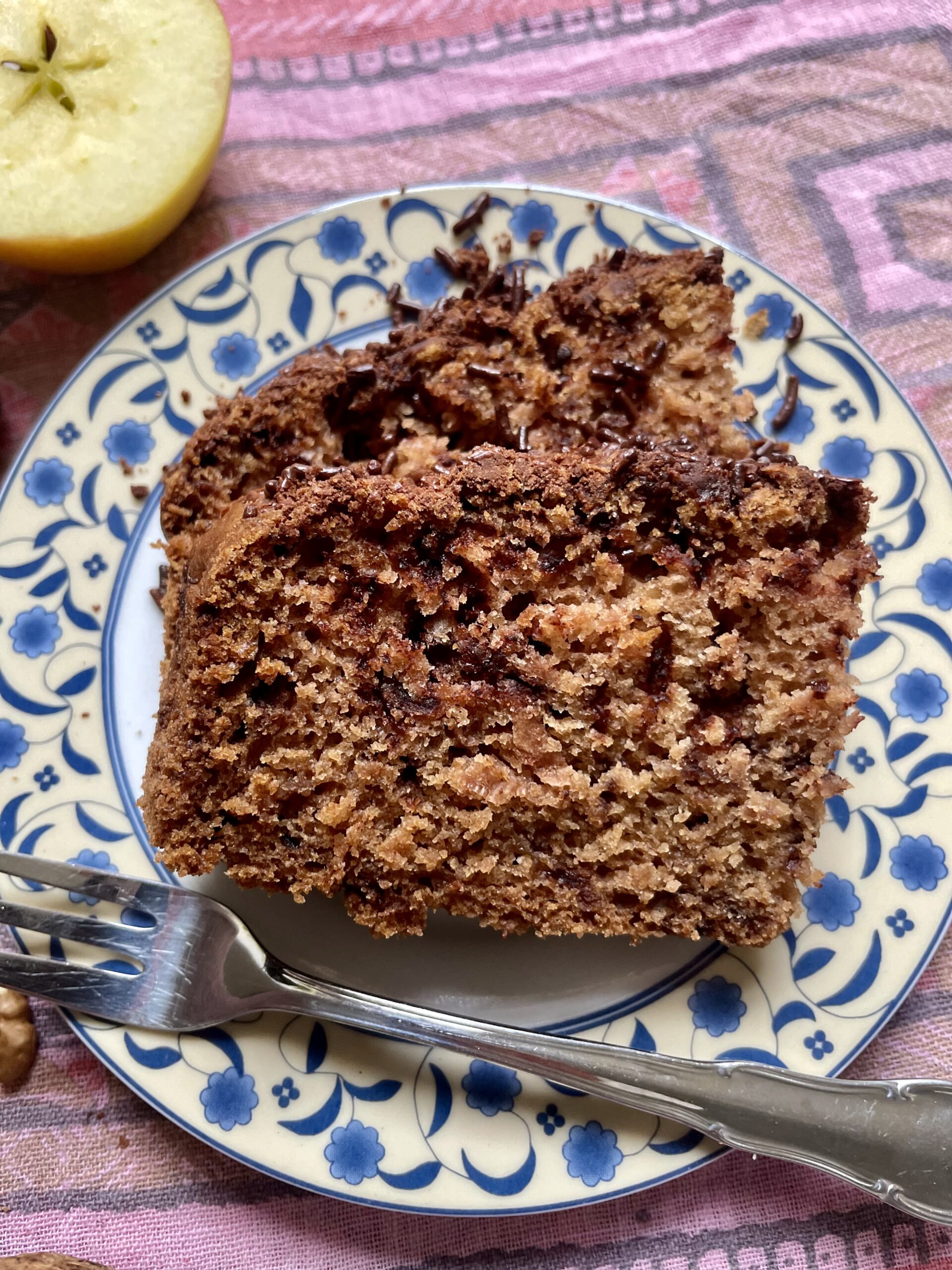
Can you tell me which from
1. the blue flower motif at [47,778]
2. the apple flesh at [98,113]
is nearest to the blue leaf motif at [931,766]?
the blue flower motif at [47,778]

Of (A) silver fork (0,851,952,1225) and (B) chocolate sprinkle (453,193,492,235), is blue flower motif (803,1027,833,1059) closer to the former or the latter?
(A) silver fork (0,851,952,1225)

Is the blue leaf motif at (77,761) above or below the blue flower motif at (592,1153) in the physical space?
above

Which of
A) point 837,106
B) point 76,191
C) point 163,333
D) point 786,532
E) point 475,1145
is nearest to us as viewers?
Result: point 786,532

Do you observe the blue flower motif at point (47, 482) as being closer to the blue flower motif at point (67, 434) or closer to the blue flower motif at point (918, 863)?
the blue flower motif at point (67, 434)

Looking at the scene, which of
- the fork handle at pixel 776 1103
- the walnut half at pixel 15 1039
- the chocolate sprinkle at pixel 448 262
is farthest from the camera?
the chocolate sprinkle at pixel 448 262

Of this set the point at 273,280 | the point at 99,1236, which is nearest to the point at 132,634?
the point at 273,280

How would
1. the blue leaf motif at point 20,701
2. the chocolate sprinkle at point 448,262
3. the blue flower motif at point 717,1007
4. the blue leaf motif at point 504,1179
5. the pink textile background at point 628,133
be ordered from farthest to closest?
the pink textile background at point 628,133
the chocolate sprinkle at point 448,262
the blue leaf motif at point 20,701
the blue flower motif at point 717,1007
the blue leaf motif at point 504,1179

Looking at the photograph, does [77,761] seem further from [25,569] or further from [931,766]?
[931,766]

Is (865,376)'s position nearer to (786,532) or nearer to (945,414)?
(945,414)
